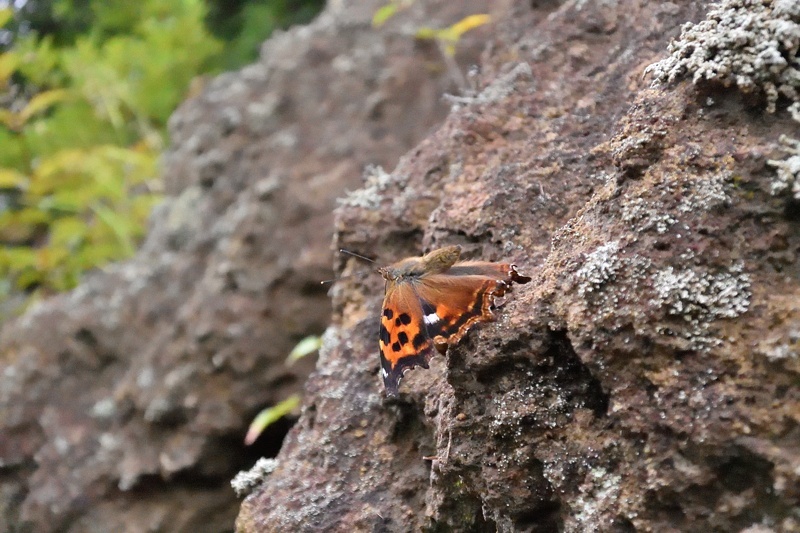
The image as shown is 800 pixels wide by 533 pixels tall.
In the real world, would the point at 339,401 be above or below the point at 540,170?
below

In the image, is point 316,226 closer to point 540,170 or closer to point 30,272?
point 540,170

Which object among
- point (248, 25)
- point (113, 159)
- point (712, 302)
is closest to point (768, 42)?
point (712, 302)

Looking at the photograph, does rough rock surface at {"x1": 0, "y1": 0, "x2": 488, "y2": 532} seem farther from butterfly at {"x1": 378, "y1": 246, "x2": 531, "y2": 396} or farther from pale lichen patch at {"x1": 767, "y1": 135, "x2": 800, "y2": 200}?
pale lichen patch at {"x1": 767, "y1": 135, "x2": 800, "y2": 200}

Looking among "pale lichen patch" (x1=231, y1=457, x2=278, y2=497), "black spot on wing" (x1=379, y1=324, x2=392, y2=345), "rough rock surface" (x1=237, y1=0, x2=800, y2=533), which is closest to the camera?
"rough rock surface" (x1=237, y1=0, x2=800, y2=533)

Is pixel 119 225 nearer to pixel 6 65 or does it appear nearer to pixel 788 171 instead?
pixel 6 65

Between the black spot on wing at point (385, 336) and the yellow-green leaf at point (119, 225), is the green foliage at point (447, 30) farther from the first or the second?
the yellow-green leaf at point (119, 225)

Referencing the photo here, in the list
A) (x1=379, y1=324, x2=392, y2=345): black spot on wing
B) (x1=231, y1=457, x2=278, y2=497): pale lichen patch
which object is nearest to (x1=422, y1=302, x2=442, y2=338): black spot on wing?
(x1=379, y1=324, x2=392, y2=345): black spot on wing

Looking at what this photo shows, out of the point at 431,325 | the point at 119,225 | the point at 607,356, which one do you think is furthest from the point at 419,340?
the point at 119,225
